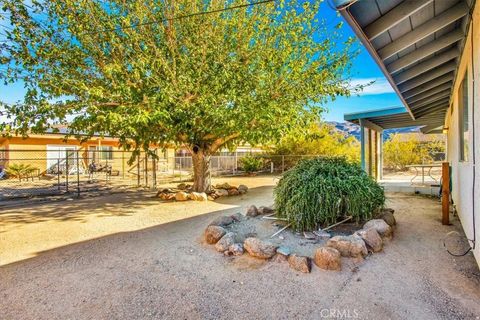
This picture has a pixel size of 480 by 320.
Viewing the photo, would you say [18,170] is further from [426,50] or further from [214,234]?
[426,50]

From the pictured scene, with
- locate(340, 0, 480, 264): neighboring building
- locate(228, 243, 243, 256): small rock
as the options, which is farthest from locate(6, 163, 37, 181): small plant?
locate(340, 0, 480, 264): neighboring building

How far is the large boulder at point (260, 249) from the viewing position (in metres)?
3.41

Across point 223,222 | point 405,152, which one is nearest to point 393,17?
point 223,222

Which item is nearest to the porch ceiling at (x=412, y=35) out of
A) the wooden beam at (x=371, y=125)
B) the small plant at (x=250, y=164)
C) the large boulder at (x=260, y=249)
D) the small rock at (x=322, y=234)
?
the small rock at (x=322, y=234)

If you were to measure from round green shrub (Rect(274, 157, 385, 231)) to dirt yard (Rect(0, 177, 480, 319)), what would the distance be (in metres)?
0.69

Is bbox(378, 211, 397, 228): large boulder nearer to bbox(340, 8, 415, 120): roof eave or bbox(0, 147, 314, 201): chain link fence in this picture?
bbox(340, 8, 415, 120): roof eave

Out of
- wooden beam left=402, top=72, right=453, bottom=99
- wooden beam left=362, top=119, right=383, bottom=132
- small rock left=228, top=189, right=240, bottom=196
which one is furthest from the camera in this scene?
wooden beam left=362, top=119, right=383, bottom=132

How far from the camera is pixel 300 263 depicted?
3.13 m

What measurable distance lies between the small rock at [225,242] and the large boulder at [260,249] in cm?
32

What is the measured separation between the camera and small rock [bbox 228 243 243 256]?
3576mm

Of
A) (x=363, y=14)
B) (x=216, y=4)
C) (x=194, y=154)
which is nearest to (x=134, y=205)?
(x=194, y=154)

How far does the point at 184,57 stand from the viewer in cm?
680

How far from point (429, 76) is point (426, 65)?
2.31ft

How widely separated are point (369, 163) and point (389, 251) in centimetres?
749
